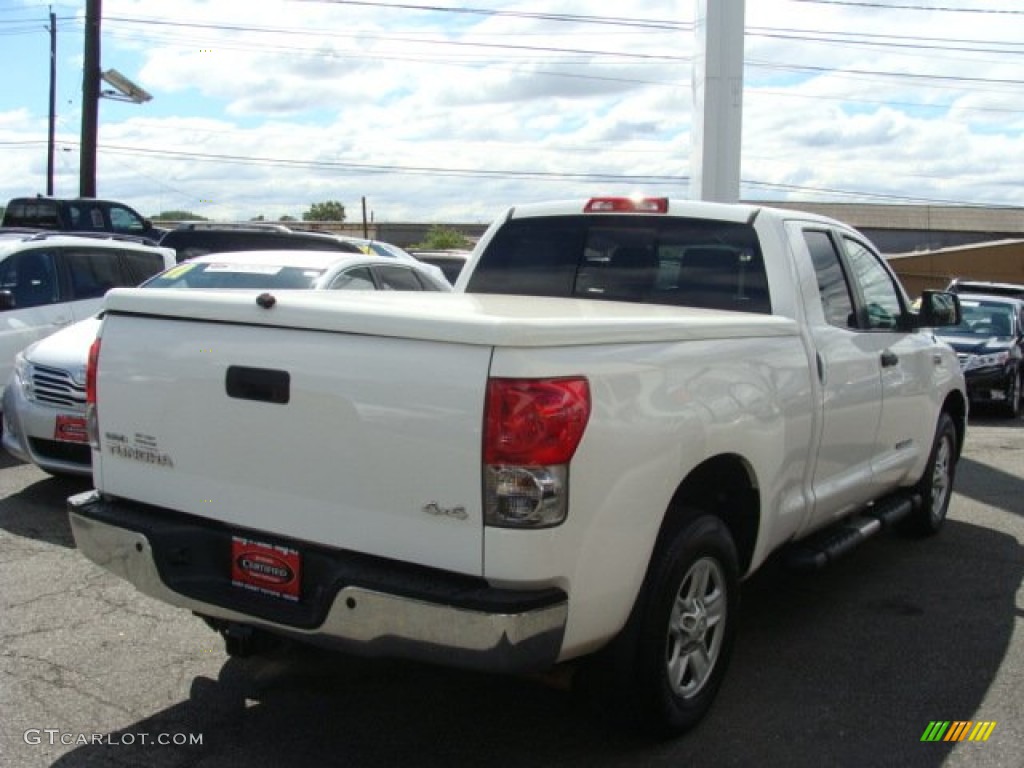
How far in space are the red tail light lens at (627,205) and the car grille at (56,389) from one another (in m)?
3.77

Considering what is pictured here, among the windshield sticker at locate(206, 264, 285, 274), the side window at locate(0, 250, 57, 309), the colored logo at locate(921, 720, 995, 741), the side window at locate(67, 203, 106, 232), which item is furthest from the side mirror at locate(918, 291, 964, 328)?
the side window at locate(67, 203, 106, 232)

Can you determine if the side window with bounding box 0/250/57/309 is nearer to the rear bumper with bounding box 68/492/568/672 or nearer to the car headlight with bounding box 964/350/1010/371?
the rear bumper with bounding box 68/492/568/672

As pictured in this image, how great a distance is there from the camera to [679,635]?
376 cm

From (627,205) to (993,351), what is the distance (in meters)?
11.3

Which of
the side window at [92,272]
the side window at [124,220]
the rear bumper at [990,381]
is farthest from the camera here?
the side window at [124,220]

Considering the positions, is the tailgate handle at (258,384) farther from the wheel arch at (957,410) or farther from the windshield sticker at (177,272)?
the windshield sticker at (177,272)

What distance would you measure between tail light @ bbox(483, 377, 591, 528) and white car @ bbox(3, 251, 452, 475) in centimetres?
472

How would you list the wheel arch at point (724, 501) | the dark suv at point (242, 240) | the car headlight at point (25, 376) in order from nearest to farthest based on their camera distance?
the wheel arch at point (724, 501)
the car headlight at point (25, 376)
the dark suv at point (242, 240)

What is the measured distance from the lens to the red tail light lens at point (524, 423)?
2.91 metres

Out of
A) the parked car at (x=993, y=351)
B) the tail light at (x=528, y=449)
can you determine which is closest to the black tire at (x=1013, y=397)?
the parked car at (x=993, y=351)

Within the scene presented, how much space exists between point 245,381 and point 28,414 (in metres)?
4.35

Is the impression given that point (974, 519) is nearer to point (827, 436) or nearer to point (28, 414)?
point (827, 436)

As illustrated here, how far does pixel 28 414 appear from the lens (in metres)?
6.99

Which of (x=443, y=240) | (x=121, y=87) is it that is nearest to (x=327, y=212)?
(x=443, y=240)
